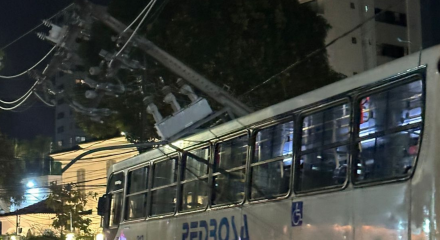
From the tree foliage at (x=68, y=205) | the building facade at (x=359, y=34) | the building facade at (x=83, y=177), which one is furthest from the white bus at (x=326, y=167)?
the tree foliage at (x=68, y=205)

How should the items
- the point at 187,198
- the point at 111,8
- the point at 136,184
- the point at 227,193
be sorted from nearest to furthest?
the point at 227,193, the point at 187,198, the point at 136,184, the point at 111,8

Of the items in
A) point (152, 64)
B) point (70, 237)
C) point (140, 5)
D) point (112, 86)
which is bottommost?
point (70, 237)

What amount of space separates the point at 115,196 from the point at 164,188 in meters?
2.92

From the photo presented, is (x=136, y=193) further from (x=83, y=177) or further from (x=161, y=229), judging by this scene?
(x=83, y=177)

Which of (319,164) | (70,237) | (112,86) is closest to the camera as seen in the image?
(319,164)

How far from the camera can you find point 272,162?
7.12 meters

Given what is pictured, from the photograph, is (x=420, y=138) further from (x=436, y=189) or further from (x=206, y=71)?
(x=206, y=71)

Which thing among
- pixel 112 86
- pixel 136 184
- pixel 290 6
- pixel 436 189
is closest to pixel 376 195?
pixel 436 189

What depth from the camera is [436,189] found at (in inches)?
190

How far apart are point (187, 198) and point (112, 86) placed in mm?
6594

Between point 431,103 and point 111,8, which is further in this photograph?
point 111,8

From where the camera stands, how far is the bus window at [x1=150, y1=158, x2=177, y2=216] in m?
9.54

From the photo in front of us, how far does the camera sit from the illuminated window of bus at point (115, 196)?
39.4ft

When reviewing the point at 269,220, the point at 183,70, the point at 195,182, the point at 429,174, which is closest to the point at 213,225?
the point at 195,182
